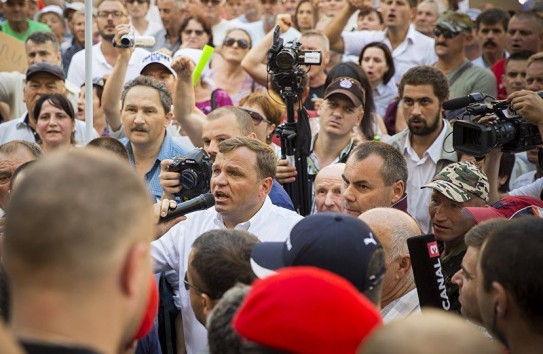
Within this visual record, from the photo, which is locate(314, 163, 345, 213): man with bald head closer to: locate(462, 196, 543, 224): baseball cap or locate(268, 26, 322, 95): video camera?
locate(268, 26, 322, 95): video camera

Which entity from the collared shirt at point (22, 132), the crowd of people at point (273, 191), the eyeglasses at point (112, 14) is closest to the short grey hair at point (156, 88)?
the crowd of people at point (273, 191)

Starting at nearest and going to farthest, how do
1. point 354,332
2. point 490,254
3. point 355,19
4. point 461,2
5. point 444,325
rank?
point 444,325, point 354,332, point 490,254, point 355,19, point 461,2

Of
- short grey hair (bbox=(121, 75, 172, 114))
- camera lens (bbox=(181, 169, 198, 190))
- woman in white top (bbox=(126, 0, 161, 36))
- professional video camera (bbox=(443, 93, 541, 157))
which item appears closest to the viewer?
professional video camera (bbox=(443, 93, 541, 157))

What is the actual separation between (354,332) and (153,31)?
967cm

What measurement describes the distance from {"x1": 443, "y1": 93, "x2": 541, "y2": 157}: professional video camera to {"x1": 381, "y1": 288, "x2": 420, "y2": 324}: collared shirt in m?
1.16

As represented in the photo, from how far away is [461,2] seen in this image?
12.2 meters

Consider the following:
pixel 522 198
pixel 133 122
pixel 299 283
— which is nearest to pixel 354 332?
pixel 299 283

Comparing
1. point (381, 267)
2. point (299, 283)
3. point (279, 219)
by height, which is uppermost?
point (299, 283)

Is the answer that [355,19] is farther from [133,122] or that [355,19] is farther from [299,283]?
[299,283]

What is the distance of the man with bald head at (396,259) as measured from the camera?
4.18m

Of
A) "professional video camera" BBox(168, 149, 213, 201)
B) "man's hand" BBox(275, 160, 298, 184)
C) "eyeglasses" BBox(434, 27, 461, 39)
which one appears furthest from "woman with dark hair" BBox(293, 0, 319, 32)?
"professional video camera" BBox(168, 149, 213, 201)

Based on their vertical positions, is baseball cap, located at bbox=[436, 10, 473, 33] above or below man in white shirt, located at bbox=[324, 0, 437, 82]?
above

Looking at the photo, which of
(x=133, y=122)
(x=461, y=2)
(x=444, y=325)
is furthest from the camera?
(x=461, y=2)

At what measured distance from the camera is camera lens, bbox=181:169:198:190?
539 cm
